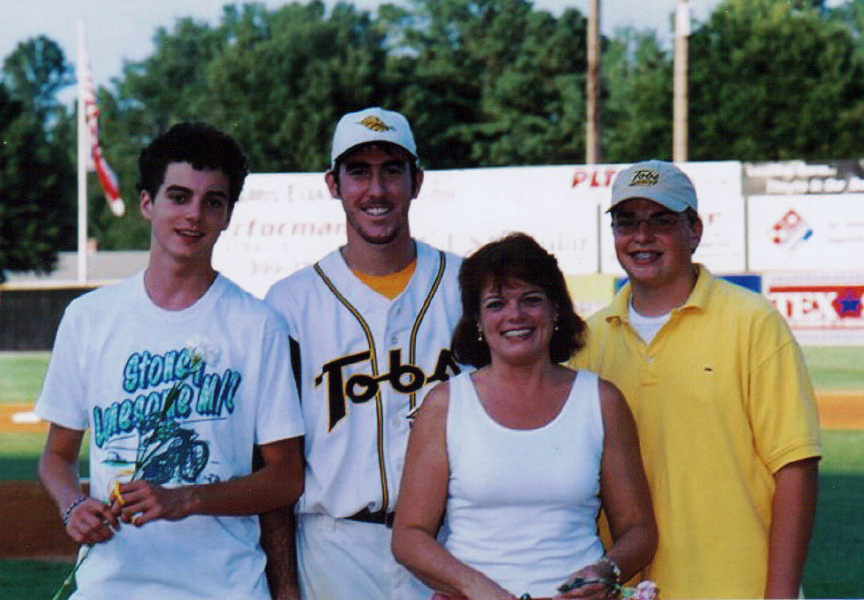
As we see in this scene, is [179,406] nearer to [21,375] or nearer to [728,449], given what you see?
[728,449]

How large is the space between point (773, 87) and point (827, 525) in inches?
1248

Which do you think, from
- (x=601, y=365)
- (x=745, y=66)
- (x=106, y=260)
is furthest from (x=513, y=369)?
(x=106, y=260)

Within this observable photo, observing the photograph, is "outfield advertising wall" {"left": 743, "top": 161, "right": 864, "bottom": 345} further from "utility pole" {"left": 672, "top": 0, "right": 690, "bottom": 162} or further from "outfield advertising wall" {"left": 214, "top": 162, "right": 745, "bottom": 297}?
"utility pole" {"left": 672, "top": 0, "right": 690, "bottom": 162}

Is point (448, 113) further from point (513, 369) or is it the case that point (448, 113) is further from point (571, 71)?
point (513, 369)

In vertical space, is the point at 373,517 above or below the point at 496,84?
below

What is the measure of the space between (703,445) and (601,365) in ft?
1.22

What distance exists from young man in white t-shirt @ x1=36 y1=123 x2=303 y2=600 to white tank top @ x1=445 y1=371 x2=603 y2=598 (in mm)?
476

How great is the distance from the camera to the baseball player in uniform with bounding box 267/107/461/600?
3830 mm

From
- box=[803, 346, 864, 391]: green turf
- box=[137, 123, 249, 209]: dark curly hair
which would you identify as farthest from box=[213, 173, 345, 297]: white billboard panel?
box=[137, 123, 249, 209]: dark curly hair

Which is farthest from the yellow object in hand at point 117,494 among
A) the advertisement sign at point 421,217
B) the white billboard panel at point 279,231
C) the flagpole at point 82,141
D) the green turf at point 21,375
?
the flagpole at point 82,141

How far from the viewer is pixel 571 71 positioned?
167 ft

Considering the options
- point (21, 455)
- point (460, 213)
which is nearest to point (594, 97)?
point (460, 213)

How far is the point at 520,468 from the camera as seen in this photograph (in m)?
3.12

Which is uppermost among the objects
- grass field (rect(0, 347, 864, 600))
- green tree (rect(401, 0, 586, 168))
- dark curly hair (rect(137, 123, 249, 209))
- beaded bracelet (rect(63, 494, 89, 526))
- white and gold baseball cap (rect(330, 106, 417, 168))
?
green tree (rect(401, 0, 586, 168))
